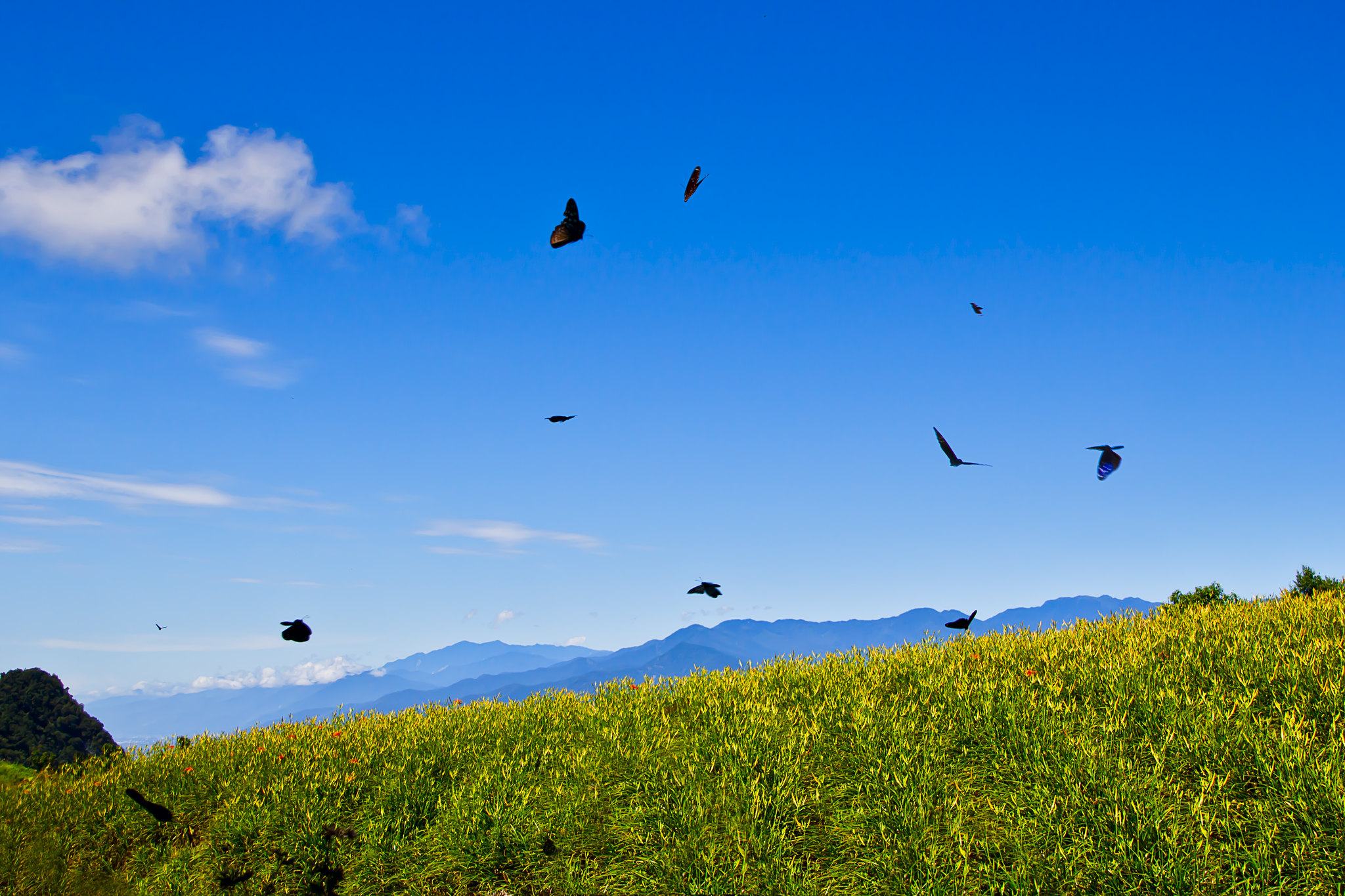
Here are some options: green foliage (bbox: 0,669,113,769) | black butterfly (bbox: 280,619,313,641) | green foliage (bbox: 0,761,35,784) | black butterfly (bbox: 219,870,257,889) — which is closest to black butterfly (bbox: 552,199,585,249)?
black butterfly (bbox: 280,619,313,641)

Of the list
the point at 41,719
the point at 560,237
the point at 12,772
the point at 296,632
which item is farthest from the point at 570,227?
the point at 41,719

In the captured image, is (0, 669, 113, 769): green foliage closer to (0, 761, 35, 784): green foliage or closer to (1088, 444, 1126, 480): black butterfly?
(0, 761, 35, 784): green foliage

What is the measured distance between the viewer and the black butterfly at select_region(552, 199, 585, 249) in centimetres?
Result: 644

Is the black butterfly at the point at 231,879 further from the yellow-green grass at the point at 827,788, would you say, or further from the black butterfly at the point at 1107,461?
the black butterfly at the point at 1107,461

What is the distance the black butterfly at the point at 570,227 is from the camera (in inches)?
254

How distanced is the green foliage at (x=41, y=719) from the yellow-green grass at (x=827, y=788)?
5199 centimetres

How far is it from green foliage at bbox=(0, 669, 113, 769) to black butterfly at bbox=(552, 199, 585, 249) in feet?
190

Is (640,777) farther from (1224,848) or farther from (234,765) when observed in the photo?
(234,765)

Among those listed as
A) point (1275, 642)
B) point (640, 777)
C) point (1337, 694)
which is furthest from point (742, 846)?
point (1275, 642)

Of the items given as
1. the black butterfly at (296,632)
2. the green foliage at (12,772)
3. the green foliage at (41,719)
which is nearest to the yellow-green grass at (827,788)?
the black butterfly at (296,632)

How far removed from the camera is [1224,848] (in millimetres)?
4691

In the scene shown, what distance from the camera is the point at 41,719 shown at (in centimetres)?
5000

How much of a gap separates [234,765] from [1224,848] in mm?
10067

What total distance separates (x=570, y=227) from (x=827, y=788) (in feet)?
17.2
